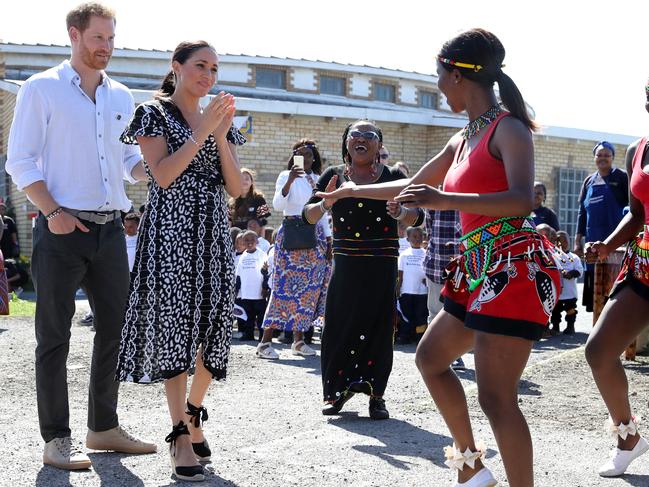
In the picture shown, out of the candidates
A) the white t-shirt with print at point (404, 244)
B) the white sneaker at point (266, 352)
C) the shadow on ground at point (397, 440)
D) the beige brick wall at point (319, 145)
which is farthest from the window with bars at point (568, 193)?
the shadow on ground at point (397, 440)

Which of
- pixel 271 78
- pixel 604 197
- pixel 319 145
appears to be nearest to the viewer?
pixel 604 197

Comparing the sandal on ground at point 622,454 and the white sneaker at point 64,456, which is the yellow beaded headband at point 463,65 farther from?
the white sneaker at point 64,456

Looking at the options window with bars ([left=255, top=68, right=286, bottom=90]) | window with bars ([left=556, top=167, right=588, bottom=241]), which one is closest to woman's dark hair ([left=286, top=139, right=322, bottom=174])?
window with bars ([left=556, top=167, right=588, bottom=241])

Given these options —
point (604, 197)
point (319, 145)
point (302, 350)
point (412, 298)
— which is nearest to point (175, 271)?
point (302, 350)

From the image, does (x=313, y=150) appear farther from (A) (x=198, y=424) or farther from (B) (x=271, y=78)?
(B) (x=271, y=78)

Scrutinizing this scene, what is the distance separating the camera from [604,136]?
1128 inches

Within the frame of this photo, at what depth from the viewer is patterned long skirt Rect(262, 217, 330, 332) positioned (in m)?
9.49

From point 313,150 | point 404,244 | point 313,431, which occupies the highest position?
point 313,150

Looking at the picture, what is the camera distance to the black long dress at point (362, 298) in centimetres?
646

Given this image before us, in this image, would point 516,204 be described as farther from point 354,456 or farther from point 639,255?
point 354,456

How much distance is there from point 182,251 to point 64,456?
1.23 m

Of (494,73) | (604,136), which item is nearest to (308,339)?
(494,73)

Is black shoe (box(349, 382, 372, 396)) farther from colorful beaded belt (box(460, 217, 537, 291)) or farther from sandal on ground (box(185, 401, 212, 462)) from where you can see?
colorful beaded belt (box(460, 217, 537, 291))

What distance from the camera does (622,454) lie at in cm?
477
